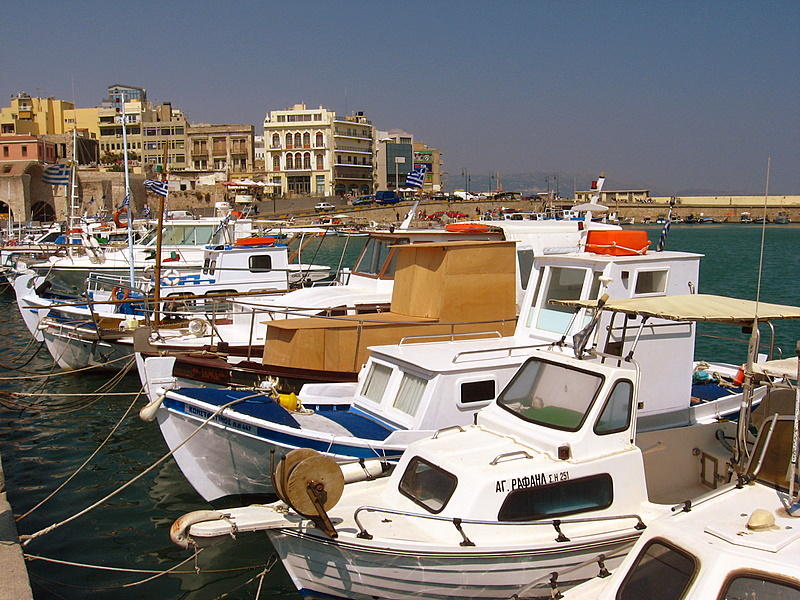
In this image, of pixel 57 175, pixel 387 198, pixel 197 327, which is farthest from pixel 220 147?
pixel 197 327

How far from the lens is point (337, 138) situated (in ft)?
372

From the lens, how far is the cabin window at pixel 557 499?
770 centimetres

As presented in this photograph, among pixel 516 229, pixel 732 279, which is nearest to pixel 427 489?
pixel 516 229

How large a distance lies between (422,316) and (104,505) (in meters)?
6.26

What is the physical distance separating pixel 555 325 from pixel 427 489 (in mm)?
4571

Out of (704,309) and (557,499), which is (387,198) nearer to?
(704,309)

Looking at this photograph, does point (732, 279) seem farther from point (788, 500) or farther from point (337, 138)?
point (337, 138)

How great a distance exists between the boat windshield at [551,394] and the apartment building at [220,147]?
108m

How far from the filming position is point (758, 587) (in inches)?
213

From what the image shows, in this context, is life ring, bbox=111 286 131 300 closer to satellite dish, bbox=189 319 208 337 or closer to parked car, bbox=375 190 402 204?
satellite dish, bbox=189 319 208 337

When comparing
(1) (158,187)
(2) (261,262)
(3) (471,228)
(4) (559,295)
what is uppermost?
(1) (158,187)

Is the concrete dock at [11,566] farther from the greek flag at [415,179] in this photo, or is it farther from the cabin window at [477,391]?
the greek flag at [415,179]

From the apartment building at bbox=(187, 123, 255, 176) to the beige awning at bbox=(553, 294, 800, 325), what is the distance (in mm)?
108443

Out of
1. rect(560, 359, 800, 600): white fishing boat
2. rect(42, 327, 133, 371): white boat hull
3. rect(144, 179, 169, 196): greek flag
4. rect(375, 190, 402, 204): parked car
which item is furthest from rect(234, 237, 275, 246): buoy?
rect(375, 190, 402, 204): parked car
